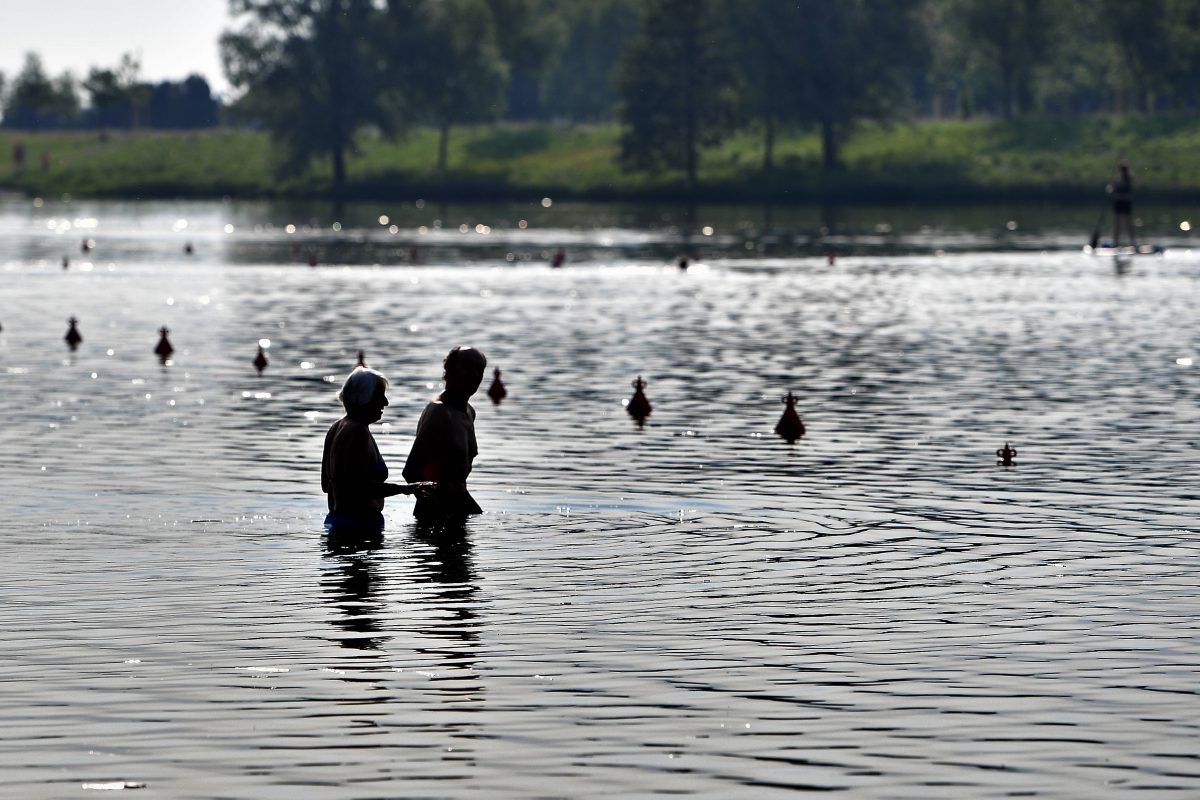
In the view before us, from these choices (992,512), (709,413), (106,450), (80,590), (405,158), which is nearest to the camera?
(80,590)

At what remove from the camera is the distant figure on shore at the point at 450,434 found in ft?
58.7

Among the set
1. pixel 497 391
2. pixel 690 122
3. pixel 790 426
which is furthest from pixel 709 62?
pixel 790 426

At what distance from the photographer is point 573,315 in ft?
162

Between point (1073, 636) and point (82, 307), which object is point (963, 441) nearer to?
point (1073, 636)

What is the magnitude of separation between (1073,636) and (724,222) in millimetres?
98311

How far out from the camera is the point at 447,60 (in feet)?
519

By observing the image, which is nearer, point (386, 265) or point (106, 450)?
point (106, 450)

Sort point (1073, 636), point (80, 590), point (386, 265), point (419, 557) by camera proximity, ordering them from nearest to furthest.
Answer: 1. point (1073, 636)
2. point (80, 590)
3. point (419, 557)
4. point (386, 265)

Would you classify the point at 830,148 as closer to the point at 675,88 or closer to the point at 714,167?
the point at 714,167

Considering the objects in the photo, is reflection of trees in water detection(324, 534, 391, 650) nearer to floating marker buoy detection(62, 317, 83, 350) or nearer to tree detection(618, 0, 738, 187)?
floating marker buoy detection(62, 317, 83, 350)

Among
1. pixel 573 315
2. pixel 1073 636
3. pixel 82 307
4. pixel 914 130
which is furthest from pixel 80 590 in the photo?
pixel 914 130

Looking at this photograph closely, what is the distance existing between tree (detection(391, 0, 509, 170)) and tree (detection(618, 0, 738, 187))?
18.9m

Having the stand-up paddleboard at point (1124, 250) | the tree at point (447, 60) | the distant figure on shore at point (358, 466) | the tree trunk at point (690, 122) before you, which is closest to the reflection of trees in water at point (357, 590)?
the distant figure on shore at point (358, 466)

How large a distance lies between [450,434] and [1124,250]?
201 feet
